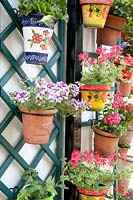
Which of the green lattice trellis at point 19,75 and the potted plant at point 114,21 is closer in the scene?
the green lattice trellis at point 19,75

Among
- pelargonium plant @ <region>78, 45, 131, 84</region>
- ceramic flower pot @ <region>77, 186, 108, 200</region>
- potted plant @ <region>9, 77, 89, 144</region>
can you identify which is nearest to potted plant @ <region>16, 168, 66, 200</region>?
potted plant @ <region>9, 77, 89, 144</region>

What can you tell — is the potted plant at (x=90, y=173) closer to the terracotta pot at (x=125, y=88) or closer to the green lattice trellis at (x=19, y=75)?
the green lattice trellis at (x=19, y=75)

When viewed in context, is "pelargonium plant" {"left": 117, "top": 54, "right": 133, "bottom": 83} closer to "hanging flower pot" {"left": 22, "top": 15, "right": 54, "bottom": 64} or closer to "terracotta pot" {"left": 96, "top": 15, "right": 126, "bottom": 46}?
"terracotta pot" {"left": 96, "top": 15, "right": 126, "bottom": 46}

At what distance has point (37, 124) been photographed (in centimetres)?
156

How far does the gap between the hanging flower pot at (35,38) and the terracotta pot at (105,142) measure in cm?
96

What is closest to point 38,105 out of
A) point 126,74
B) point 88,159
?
point 88,159

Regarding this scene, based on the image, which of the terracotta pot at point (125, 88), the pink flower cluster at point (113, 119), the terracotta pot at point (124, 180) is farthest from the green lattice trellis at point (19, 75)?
the terracotta pot at point (124, 180)

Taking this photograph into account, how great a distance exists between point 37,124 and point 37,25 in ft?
1.67

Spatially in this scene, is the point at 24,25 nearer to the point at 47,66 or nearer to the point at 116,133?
the point at 47,66

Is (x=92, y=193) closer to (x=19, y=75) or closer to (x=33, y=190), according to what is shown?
(x=33, y=190)

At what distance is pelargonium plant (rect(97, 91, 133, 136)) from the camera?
2242 millimetres

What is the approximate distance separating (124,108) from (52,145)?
84 centimetres

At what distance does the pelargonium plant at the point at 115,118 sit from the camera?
2.24 m

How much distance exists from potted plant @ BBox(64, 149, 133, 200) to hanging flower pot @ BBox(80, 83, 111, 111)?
358mm
